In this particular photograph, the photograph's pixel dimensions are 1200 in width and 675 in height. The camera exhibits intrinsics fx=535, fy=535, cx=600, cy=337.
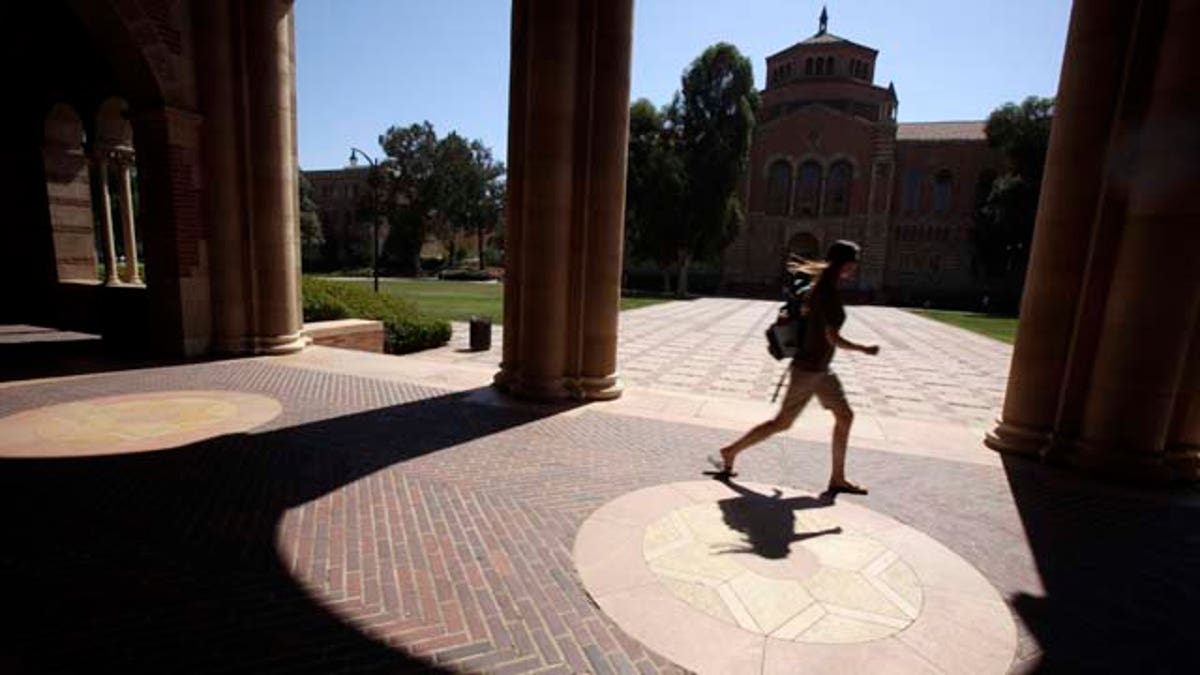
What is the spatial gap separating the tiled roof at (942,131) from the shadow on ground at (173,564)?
58376 mm

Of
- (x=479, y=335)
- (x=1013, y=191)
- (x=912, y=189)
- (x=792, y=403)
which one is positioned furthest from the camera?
(x=912, y=189)

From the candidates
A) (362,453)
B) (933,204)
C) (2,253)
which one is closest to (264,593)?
(362,453)

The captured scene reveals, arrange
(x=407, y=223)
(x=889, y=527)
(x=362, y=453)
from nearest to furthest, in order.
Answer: (x=889, y=527) → (x=362, y=453) → (x=407, y=223)

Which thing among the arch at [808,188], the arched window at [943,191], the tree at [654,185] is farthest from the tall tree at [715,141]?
the arched window at [943,191]

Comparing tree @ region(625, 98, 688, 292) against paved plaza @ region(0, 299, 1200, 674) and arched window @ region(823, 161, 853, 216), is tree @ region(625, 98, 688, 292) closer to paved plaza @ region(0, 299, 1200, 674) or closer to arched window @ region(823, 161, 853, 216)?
arched window @ region(823, 161, 853, 216)

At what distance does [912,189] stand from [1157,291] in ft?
170

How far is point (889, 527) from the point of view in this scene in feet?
13.6

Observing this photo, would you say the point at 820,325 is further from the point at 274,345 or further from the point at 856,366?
the point at 856,366

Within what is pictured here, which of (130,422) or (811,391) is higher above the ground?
(811,391)

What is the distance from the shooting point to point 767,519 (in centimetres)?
418

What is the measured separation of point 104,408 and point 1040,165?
53561 mm

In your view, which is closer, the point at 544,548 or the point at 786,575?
the point at 786,575

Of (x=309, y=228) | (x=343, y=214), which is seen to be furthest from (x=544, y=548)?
(x=343, y=214)

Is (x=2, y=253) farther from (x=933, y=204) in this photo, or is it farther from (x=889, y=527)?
(x=933, y=204)
